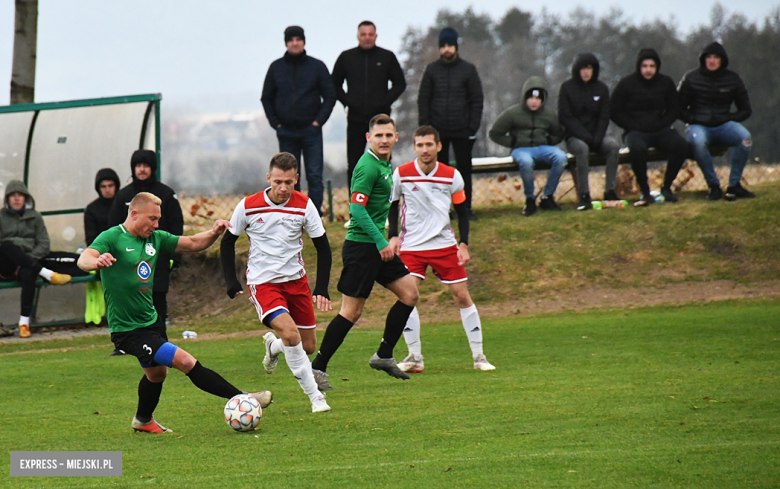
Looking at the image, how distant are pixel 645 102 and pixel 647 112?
18 centimetres

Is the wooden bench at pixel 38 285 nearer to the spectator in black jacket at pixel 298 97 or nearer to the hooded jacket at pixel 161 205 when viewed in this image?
the hooded jacket at pixel 161 205

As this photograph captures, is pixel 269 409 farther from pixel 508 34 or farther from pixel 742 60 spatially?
pixel 508 34

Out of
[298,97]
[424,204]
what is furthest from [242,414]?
[298,97]

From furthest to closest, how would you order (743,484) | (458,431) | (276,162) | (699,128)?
(699,128)
(276,162)
(458,431)
(743,484)

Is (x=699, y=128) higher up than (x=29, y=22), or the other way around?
(x=29, y=22)

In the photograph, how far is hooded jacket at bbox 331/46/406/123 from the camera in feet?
45.2

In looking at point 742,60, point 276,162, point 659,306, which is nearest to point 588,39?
point 742,60

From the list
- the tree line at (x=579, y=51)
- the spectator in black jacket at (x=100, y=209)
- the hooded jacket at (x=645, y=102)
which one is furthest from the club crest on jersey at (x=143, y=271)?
the tree line at (x=579, y=51)

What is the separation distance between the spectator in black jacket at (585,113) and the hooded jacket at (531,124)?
0.26 metres

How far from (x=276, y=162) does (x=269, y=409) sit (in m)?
1.79

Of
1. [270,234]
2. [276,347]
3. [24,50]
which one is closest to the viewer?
[270,234]

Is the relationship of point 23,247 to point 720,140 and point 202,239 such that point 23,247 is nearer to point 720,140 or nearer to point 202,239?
point 202,239

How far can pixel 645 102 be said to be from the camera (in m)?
14.9

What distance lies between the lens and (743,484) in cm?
446
